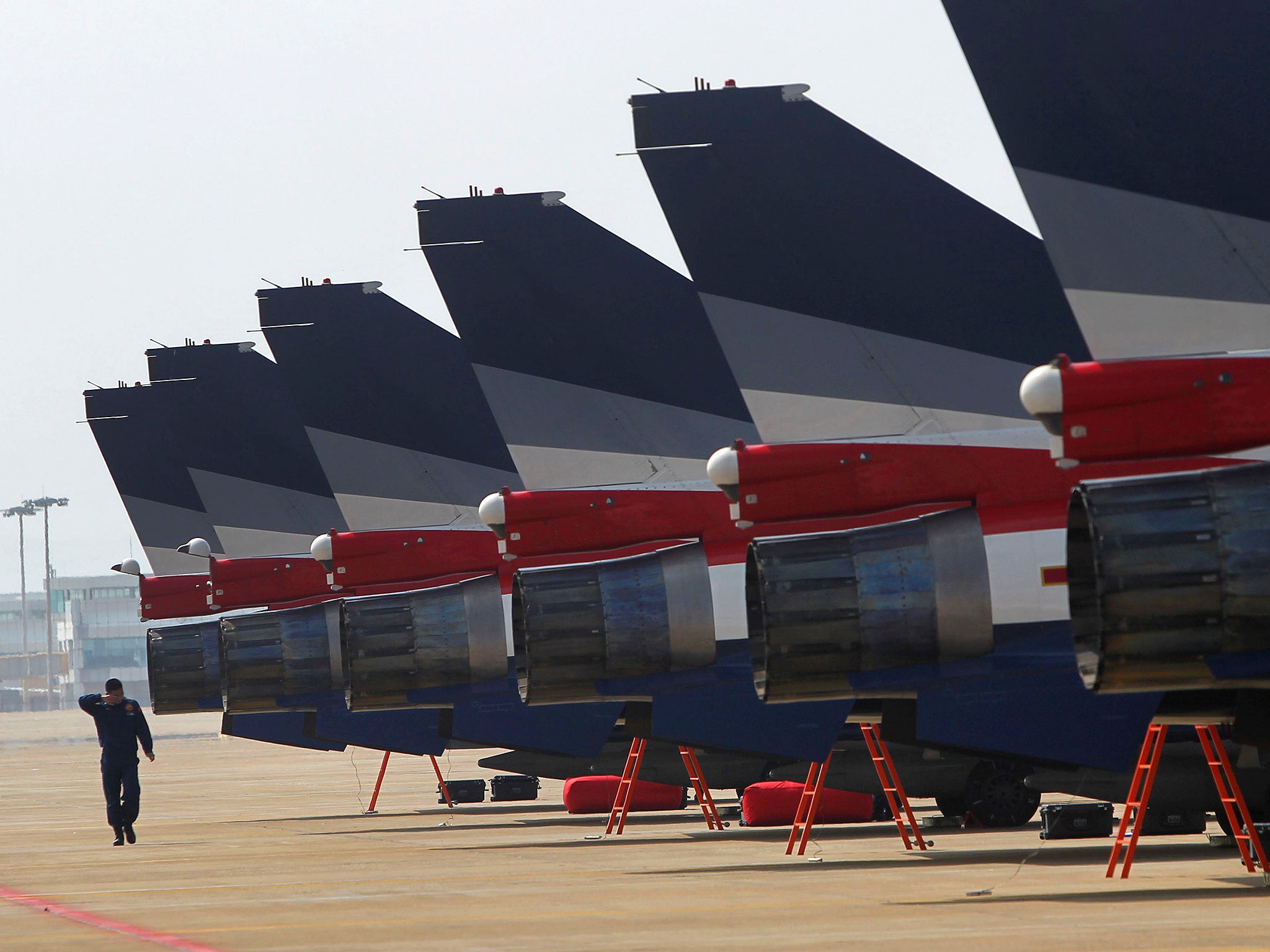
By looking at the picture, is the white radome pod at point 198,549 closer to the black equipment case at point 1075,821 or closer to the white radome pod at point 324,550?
the white radome pod at point 324,550

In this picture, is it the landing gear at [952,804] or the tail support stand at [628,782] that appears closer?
the landing gear at [952,804]

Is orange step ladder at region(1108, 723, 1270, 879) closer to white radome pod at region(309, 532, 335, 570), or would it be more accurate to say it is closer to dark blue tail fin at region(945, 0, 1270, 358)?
dark blue tail fin at region(945, 0, 1270, 358)

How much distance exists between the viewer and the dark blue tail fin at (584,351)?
68.0ft

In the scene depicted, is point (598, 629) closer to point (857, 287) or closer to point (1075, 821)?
point (857, 287)

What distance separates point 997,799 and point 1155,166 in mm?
9285

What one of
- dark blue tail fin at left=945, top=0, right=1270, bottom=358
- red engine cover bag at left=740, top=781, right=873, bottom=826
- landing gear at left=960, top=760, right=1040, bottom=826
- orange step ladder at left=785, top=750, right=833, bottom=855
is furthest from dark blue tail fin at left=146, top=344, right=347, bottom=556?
dark blue tail fin at left=945, top=0, right=1270, bottom=358

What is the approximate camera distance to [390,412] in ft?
86.4

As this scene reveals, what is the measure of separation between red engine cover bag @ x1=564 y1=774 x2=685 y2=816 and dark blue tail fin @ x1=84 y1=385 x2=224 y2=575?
11.1 meters

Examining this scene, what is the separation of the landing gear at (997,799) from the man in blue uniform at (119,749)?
10.4 metres

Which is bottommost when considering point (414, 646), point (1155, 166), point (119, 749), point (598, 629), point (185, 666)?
point (119, 749)

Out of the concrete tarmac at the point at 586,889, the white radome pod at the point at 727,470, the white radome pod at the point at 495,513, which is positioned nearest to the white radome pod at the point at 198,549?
the concrete tarmac at the point at 586,889

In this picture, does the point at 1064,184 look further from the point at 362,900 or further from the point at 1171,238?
the point at 362,900

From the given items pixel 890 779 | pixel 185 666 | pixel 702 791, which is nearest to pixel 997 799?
pixel 890 779

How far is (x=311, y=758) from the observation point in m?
55.1
